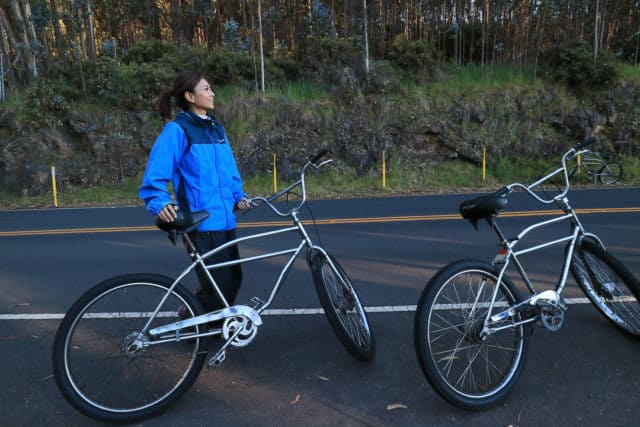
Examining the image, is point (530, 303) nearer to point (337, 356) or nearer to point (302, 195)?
point (337, 356)

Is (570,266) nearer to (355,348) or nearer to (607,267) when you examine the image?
(607,267)

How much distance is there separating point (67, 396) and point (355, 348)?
5.81ft

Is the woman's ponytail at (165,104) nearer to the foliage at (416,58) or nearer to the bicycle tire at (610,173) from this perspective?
the bicycle tire at (610,173)

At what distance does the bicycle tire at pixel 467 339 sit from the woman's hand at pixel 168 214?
1544 mm

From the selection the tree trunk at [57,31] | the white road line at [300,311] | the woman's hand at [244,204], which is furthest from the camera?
the tree trunk at [57,31]

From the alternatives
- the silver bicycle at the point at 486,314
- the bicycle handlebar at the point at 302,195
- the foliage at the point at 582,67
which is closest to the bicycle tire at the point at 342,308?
the bicycle handlebar at the point at 302,195

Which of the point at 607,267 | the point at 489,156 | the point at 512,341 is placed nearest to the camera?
the point at 512,341

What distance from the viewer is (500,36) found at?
23.6 m

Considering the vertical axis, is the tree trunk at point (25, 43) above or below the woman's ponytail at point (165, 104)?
above

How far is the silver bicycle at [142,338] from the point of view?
2.73 m

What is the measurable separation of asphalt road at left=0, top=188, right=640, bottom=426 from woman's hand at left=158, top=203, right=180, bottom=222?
117 cm

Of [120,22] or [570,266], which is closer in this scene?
[570,266]

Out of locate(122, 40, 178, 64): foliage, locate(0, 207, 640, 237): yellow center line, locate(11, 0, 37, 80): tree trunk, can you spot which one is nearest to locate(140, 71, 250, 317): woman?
locate(0, 207, 640, 237): yellow center line

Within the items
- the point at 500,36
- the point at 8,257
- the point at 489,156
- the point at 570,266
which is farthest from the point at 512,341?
the point at 500,36
